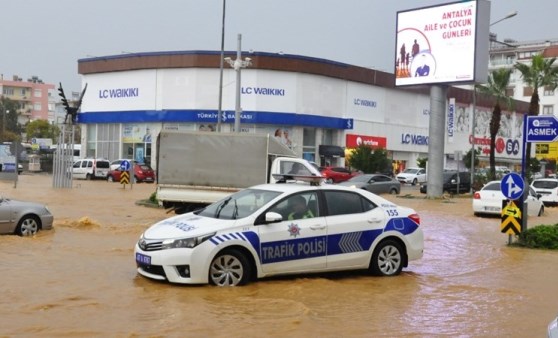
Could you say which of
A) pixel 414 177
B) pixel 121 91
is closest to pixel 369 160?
pixel 414 177

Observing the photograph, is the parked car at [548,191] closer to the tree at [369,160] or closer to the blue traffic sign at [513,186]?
the tree at [369,160]

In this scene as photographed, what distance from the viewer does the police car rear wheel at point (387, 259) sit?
10.4 metres

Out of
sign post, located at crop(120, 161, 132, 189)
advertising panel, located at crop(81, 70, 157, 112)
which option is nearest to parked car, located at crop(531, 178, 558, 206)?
sign post, located at crop(120, 161, 132, 189)

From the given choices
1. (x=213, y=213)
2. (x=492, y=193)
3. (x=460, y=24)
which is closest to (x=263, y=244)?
(x=213, y=213)

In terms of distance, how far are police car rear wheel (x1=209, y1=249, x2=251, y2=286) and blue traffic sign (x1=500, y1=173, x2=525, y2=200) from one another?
26.7ft

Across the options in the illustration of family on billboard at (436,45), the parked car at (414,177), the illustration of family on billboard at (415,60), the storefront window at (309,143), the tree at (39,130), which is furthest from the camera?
the tree at (39,130)

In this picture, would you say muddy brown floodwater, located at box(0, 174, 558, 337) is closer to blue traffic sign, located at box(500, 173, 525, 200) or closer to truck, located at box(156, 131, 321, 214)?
blue traffic sign, located at box(500, 173, 525, 200)

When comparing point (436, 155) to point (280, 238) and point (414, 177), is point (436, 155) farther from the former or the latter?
point (280, 238)

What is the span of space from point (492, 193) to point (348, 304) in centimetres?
1744

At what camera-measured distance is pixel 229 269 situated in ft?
29.6

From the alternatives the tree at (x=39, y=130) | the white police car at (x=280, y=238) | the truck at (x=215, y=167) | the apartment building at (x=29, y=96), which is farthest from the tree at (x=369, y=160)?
the apartment building at (x=29, y=96)

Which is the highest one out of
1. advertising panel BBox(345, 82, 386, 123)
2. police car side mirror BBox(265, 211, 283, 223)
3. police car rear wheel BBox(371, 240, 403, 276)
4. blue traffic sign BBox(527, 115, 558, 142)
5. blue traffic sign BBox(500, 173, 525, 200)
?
advertising panel BBox(345, 82, 386, 123)

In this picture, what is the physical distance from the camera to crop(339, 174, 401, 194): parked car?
35.2m

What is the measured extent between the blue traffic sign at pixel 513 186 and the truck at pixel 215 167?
20.6ft
